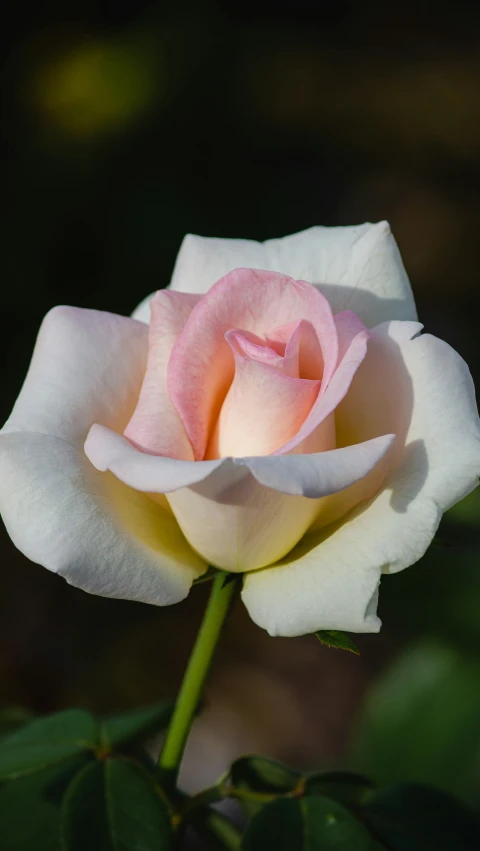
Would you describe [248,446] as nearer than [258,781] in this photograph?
Yes

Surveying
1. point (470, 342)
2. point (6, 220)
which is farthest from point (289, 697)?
point (6, 220)

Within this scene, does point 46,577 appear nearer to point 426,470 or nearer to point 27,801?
point 27,801

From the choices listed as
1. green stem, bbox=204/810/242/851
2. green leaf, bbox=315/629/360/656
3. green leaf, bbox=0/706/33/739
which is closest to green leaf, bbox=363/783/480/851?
green stem, bbox=204/810/242/851

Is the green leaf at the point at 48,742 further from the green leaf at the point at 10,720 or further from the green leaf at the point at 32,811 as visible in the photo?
the green leaf at the point at 10,720

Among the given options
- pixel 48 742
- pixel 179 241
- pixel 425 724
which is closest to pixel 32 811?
pixel 48 742

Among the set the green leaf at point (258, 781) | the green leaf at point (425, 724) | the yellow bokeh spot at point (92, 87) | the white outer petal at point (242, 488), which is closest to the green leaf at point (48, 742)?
the green leaf at point (258, 781)

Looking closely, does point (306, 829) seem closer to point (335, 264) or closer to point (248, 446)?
point (248, 446)
